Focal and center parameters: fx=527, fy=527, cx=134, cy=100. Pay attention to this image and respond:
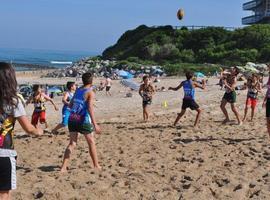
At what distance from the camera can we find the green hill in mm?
49094

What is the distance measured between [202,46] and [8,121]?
177 ft

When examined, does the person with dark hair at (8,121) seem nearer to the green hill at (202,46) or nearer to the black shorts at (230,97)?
the black shorts at (230,97)

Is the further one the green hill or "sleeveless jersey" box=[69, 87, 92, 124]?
the green hill

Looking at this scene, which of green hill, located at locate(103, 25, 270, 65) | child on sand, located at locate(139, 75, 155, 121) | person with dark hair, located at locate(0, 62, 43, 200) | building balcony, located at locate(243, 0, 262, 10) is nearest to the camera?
person with dark hair, located at locate(0, 62, 43, 200)

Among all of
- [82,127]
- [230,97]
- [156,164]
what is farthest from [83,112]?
[230,97]

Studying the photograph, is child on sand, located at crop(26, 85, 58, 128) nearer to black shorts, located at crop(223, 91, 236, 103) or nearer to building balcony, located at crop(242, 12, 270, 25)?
black shorts, located at crop(223, 91, 236, 103)

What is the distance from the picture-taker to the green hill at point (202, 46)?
4909 centimetres

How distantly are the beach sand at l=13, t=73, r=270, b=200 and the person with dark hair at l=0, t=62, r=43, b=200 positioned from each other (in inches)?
82.2

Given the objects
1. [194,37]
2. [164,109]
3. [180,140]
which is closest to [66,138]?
[180,140]

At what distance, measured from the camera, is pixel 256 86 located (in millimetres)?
13250

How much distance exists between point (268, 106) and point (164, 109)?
8176mm

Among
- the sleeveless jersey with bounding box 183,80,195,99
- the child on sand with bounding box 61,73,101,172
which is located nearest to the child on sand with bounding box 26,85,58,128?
the sleeveless jersey with bounding box 183,80,195,99

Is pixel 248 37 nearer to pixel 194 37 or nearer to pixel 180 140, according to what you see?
pixel 194 37

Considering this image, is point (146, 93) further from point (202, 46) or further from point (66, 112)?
point (202, 46)
